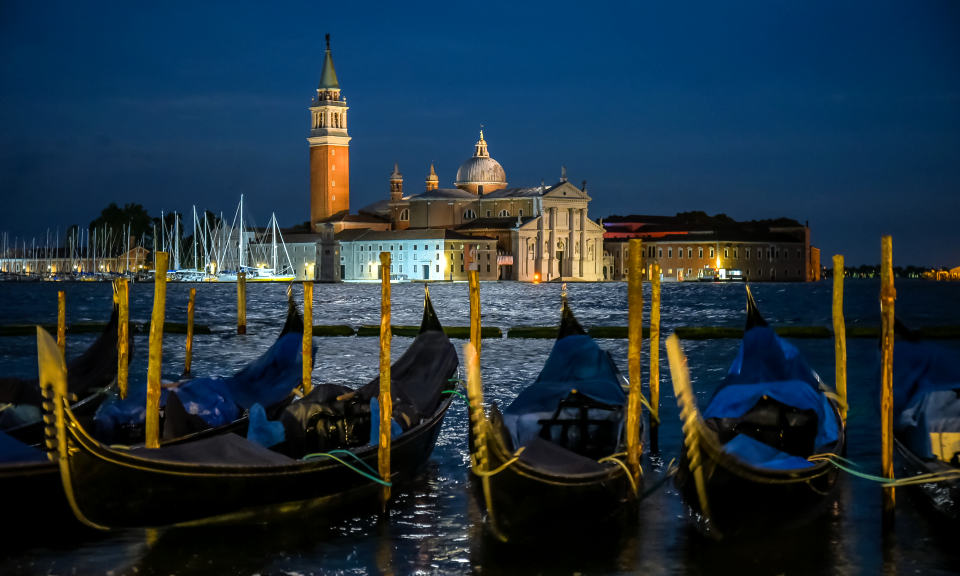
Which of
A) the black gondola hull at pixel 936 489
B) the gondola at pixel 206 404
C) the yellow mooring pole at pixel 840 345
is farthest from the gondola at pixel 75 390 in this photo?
the black gondola hull at pixel 936 489

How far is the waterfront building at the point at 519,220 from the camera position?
224 ft

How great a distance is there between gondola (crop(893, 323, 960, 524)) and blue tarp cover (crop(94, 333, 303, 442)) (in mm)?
4638

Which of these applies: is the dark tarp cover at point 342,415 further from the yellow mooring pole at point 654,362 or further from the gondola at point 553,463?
the yellow mooring pole at point 654,362

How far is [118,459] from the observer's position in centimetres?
594

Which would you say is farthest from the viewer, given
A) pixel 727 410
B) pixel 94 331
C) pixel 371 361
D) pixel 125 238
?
pixel 125 238

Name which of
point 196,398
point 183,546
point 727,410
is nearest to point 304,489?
point 183,546

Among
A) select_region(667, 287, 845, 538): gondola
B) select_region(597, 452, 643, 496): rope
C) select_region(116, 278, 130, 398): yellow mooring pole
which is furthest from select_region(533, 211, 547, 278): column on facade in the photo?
select_region(597, 452, 643, 496): rope

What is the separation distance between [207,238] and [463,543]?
76.1 m

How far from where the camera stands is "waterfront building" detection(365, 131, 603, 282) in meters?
68.2

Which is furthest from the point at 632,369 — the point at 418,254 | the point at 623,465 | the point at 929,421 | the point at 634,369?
the point at 418,254

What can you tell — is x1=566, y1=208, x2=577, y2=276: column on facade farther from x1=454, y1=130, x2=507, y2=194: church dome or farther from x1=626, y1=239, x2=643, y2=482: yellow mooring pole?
x1=626, y1=239, x2=643, y2=482: yellow mooring pole

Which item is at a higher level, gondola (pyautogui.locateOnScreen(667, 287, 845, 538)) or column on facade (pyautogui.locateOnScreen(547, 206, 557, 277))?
column on facade (pyautogui.locateOnScreen(547, 206, 557, 277))

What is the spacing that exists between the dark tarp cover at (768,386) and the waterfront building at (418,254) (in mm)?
56632

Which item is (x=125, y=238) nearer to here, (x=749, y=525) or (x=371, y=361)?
(x=371, y=361)
